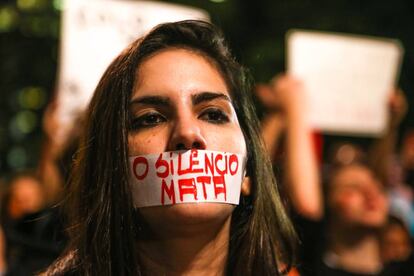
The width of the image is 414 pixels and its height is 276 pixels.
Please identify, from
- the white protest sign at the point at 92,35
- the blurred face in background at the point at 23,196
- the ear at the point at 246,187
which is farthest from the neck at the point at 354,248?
the ear at the point at 246,187

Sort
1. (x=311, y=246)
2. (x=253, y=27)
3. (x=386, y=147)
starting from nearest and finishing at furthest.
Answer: (x=311, y=246)
(x=386, y=147)
(x=253, y=27)

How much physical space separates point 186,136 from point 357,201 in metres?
2.41

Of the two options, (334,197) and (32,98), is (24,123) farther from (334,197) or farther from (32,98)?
(334,197)

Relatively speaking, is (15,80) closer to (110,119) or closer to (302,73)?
(302,73)

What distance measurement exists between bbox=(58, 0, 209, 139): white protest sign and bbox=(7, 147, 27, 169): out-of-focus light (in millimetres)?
7070

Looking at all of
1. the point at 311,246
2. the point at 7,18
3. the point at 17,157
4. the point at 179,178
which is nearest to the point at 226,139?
the point at 179,178

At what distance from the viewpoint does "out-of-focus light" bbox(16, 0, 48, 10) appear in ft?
32.1

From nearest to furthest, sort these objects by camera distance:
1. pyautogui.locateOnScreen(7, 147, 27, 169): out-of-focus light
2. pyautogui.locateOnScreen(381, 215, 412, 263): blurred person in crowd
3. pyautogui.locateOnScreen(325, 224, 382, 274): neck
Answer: pyautogui.locateOnScreen(325, 224, 382, 274): neck < pyautogui.locateOnScreen(381, 215, 412, 263): blurred person in crowd < pyautogui.locateOnScreen(7, 147, 27, 169): out-of-focus light

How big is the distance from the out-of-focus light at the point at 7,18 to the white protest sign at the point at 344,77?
536 centimetres

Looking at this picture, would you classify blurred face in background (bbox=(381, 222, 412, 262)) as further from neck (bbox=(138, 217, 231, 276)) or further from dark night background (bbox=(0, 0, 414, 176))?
dark night background (bbox=(0, 0, 414, 176))

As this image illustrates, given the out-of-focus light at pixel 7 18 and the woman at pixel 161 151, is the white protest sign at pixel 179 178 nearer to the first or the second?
the woman at pixel 161 151

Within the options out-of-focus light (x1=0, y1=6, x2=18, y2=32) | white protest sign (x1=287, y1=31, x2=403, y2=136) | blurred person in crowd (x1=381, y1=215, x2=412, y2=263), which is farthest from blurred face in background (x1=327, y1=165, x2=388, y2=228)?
out-of-focus light (x1=0, y1=6, x2=18, y2=32)

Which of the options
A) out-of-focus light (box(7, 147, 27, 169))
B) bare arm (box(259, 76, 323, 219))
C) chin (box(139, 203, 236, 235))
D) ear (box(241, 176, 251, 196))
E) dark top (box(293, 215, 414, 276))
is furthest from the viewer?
out-of-focus light (box(7, 147, 27, 169))

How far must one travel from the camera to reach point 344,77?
517cm
